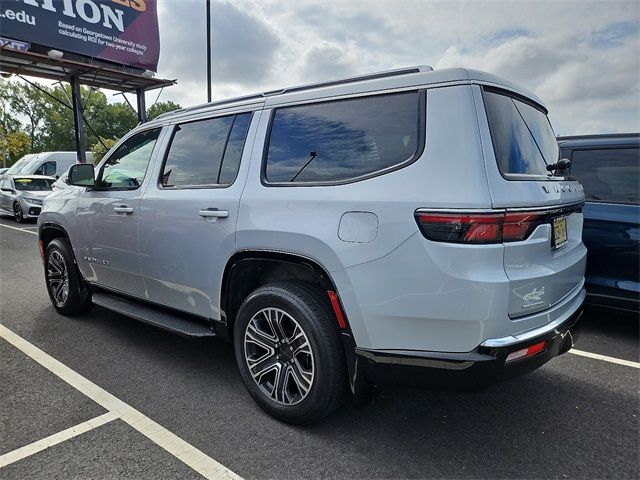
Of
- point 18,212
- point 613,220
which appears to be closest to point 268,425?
point 613,220

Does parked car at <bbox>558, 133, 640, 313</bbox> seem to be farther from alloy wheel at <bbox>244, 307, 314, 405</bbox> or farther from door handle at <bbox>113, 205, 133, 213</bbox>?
door handle at <bbox>113, 205, 133, 213</bbox>

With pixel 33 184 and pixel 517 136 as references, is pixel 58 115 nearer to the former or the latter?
pixel 33 184

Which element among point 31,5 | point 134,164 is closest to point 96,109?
point 31,5

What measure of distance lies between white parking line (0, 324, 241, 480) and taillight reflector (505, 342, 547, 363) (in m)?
1.46

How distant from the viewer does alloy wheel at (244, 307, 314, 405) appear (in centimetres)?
254

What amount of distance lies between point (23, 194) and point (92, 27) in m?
5.87

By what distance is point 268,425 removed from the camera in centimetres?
266

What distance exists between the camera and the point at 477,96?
213cm

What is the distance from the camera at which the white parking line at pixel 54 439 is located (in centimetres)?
237

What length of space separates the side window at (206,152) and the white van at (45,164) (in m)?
17.4

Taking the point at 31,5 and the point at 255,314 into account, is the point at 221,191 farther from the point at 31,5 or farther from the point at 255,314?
the point at 31,5

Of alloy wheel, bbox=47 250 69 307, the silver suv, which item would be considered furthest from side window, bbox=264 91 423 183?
alloy wheel, bbox=47 250 69 307

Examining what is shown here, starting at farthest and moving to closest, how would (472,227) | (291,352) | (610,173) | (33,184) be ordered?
(33,184) → (610,173) → (291,352) → (472,227)

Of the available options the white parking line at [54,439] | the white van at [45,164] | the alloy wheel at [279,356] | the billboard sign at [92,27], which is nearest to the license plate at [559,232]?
the alloy wheel at [279,356]
